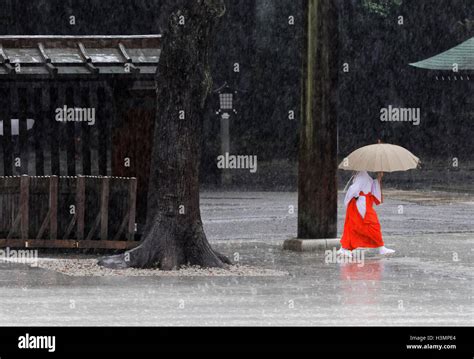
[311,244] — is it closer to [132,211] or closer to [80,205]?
[132,211]

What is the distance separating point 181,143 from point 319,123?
115 inches

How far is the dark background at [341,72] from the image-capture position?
3594 centimetres

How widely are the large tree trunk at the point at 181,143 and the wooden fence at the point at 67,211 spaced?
1.57 m

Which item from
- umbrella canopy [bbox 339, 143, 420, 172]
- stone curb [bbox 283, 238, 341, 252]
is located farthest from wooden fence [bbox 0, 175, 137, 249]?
umbrella canopy [bbox 339, 143, 420, 172]

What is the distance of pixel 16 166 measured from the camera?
60.0 feet

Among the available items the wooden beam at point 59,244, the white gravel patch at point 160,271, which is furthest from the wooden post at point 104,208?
the white gravel patch at point 160,271

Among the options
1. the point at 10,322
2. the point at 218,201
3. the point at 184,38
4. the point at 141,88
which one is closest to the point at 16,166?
the point at 141,88

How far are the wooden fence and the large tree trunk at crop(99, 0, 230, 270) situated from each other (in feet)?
5.16

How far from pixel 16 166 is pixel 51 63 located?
59.4 inches

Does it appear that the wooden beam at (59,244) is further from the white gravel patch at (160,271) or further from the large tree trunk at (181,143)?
the large tree trunk at (181,143)

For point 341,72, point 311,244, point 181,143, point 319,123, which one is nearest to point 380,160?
point 319,123

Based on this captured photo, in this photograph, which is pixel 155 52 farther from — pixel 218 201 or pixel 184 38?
pixel 218 201

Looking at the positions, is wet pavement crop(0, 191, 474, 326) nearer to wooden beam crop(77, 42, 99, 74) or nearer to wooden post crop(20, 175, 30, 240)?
wooden post crop(20, 175, 30, 240)

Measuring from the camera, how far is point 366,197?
17.7 metres
